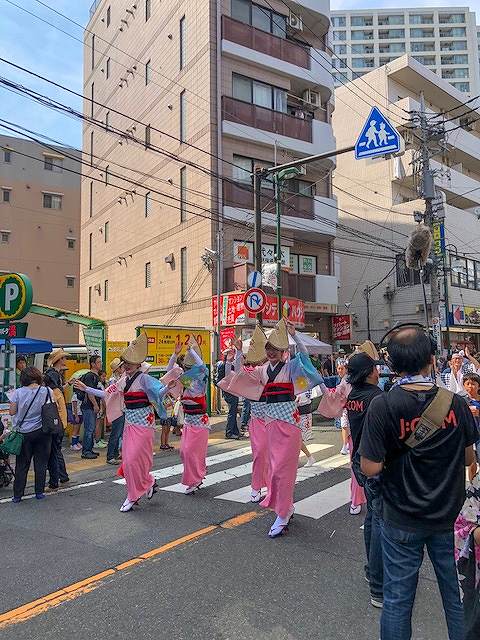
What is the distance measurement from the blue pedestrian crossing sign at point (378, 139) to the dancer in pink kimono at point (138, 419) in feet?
21.1

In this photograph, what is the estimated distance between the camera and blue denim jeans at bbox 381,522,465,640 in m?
2.69

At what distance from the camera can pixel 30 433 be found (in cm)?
701

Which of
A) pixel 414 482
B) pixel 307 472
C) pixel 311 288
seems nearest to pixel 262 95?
pixel 311 288

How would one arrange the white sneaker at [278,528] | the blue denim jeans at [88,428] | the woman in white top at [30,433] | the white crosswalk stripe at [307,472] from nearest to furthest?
1. the white sneaker at [278,528]
2. the white crosswalk stripe at [307,472]
3. the woman in white top at [30,433]
4. the blue denim jeans at [88,428]

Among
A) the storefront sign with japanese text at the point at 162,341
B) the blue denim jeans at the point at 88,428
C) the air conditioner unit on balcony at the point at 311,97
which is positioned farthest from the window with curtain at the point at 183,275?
the blue denim jeans at the point at 88,428

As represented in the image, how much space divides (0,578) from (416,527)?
3.51 metres

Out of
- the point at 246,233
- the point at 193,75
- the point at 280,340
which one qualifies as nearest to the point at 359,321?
the point at 246,233

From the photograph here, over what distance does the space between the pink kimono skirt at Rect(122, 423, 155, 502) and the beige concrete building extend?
32643 mm

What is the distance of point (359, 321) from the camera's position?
31219 mm

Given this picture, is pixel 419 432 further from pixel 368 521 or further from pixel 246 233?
pixel 246 233

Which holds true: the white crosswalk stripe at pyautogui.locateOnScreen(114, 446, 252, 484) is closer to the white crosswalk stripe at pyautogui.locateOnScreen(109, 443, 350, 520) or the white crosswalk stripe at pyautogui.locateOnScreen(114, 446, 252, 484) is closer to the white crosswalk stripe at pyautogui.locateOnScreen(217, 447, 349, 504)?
the white crosswalk stripe at pyautogui.locateOnScreen(109, 443, 350, 520)

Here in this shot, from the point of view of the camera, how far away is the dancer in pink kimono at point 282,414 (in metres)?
5.46

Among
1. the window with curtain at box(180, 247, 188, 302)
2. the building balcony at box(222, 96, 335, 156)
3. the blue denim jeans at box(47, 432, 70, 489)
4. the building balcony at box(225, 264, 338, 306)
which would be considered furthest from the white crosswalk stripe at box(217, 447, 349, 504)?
the building balcony at box(222, 96, 335, 156)

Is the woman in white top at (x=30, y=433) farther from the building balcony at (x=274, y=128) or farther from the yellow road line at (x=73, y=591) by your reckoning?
the building balcony at (x=274, y=128)
